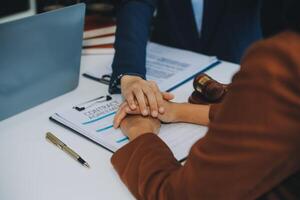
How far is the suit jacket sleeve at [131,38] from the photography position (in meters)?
1.14

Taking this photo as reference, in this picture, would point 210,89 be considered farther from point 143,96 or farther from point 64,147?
point 64,147

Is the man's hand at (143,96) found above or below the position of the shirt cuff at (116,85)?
above

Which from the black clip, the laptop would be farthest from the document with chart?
the laptop

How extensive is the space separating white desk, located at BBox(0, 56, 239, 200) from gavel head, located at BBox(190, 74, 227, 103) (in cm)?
31

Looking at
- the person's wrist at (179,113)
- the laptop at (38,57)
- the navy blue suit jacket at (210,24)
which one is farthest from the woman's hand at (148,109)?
the navy blue suit jacket at (210,24)

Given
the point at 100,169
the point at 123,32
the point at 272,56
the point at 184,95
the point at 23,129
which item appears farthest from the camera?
the point at 123,32

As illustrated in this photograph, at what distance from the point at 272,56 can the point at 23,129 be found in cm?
64

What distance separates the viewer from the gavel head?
103 cm

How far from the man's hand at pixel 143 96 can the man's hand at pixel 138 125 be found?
0.02m

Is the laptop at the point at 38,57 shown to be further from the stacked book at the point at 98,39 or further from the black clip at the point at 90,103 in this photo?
the stacked book at the point at 98,39

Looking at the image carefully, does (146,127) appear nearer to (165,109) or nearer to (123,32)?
Answer: (165,109)

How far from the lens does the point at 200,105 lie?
100cm

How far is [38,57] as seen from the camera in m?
1.00

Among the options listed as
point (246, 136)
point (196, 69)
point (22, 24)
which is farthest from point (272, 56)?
point (196, 69)
